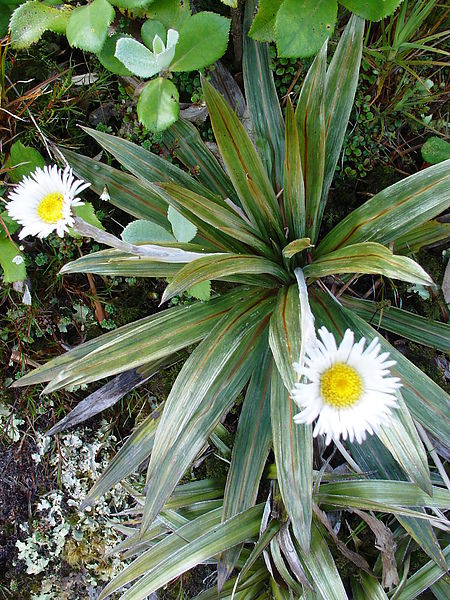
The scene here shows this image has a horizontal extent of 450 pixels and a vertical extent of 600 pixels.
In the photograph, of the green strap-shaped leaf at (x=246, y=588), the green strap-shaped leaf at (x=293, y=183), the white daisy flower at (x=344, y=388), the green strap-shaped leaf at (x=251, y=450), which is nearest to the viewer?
the white daisy flower at (x=344, y=388)

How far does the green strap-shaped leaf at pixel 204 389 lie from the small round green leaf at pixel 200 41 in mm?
641

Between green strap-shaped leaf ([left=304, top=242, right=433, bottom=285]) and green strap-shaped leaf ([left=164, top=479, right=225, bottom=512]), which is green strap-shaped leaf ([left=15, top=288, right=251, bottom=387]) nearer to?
green strap-shaped leaf ([left=304, top=242, right=433, bottom=285])

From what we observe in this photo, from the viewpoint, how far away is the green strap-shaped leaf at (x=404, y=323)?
1.46m

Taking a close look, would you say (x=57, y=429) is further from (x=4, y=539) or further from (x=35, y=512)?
(x=4, y=539)

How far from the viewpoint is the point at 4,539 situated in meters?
1.90

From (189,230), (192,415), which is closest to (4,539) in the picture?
(192,415)

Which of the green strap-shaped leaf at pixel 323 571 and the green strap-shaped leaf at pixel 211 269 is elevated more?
the green strap-shaped leaf at pixel 211 269

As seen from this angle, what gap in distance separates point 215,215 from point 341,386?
1.77 ft

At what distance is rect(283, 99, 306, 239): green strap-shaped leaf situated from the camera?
1.17 meters

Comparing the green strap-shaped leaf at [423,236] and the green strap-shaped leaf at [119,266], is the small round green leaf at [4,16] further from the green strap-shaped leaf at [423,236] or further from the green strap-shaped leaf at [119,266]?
the green strap-shaped leaf at [423,236]

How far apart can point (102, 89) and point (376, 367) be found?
4.15 feet

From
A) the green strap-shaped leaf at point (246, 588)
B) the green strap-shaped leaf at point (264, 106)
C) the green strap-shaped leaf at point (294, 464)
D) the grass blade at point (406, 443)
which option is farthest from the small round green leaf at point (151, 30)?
the green strap-shaped leaf at point (246, 588)

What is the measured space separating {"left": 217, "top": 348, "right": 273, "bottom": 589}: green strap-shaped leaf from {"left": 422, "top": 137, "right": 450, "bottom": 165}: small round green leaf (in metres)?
0.85

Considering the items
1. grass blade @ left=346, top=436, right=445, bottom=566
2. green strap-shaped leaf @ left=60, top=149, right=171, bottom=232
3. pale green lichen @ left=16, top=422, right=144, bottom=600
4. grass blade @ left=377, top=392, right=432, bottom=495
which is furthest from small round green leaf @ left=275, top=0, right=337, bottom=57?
pale green lichen @ left=16, top=422, right=144, bottom=600
